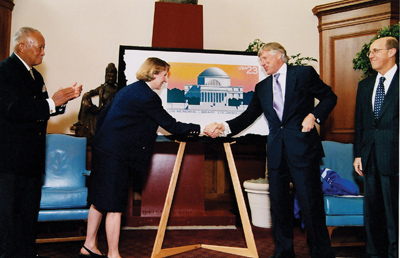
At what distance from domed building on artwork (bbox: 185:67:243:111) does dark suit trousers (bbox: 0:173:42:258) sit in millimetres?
1414

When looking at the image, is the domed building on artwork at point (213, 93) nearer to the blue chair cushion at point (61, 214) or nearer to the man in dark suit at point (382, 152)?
the man in dark suit at point (382, 152)

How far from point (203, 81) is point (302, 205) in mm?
1391

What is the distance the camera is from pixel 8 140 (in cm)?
199

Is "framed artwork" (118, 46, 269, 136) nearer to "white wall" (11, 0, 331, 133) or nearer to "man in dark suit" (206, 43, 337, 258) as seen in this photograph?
"man in dark suit" (206, 43, 337, 258)

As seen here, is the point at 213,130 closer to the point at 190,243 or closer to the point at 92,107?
the point at 190,243

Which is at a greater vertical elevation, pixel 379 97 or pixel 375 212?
pixel 379 97

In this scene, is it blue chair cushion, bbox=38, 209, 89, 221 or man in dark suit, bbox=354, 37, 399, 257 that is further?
blue chair cushion, bbox=38, 209, 89, 221

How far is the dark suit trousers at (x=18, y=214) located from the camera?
1969 mm

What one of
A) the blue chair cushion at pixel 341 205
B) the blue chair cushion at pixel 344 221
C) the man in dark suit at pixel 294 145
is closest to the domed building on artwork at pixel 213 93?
the man in dark suit at pixel 294 145

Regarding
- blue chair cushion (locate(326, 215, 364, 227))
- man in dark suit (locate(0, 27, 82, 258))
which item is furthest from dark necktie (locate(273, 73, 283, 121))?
man in dark suit (locate(0, 27, 82, 258))

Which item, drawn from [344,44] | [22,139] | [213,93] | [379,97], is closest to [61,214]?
[22,139]

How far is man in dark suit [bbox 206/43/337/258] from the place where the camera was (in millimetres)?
2248

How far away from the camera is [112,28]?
15.2 feet

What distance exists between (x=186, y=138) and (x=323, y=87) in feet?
3.42
